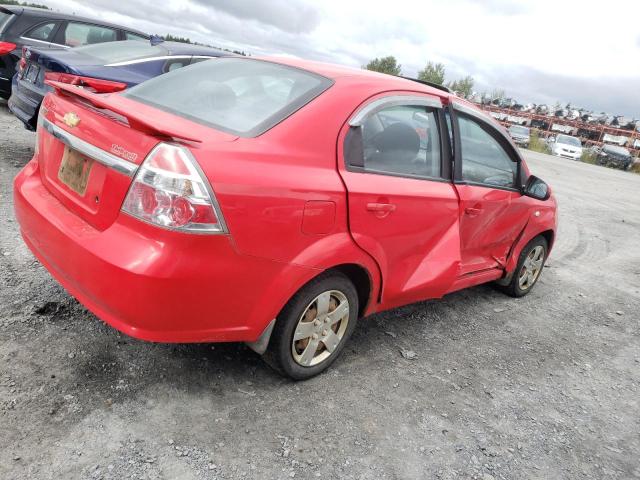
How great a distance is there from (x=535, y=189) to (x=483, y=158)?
2.43 feet

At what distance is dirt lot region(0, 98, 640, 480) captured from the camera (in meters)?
2.27

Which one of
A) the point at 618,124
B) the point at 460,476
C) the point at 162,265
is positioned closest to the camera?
the point at 162,265

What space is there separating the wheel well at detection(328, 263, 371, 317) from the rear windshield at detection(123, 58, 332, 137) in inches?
32.8

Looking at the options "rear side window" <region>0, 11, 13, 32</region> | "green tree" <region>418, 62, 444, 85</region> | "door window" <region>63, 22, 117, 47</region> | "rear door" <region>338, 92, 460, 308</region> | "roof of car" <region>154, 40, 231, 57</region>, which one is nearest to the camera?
"rear door" <region>338, 92, 460, 308</region>

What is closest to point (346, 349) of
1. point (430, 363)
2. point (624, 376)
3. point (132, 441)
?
point (430, 363)

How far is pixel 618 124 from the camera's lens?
39312 mm

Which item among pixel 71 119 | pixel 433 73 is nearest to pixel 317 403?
pixel 71 119

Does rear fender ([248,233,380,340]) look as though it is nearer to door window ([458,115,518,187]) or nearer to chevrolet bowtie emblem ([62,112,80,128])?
chevrolet bowtie emblem ([62,112,80,128])

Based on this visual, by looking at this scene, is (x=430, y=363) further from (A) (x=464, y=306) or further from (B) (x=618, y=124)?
(B) (x=618, y=124)

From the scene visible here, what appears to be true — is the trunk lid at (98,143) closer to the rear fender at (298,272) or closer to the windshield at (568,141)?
the rear fender at (298,272)

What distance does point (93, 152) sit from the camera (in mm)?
2402

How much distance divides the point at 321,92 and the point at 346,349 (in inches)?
62.0

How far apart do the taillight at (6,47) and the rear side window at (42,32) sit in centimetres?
29

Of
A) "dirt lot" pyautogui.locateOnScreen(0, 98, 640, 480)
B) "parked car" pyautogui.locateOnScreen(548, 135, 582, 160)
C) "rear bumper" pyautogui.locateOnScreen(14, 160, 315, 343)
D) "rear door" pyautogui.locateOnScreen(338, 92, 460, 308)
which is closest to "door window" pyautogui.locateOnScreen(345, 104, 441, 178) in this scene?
"rear door" pyautogui.locateOnScreen(338, 92, 460, 308)
